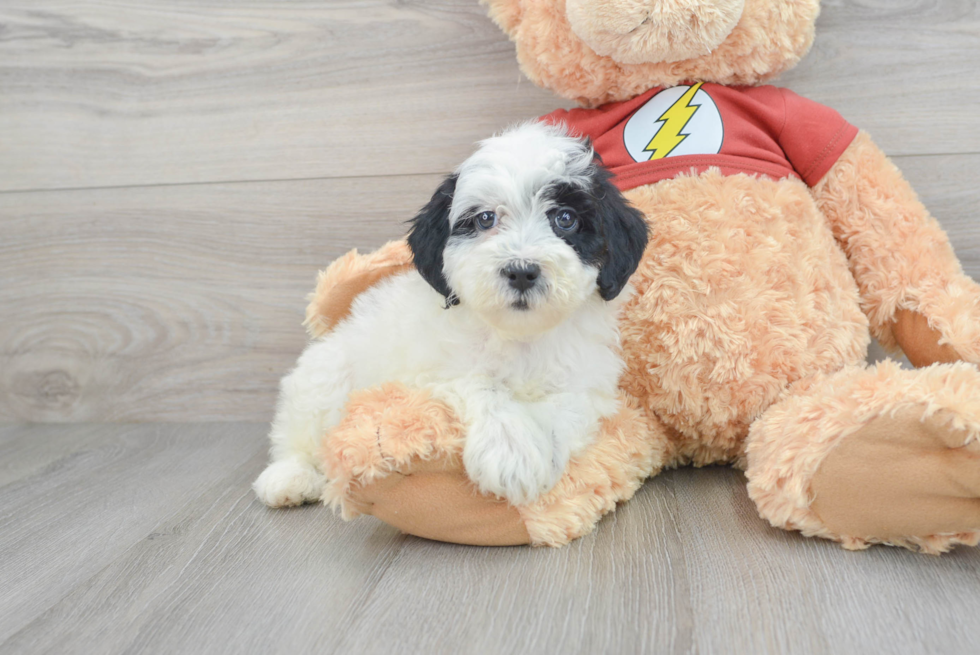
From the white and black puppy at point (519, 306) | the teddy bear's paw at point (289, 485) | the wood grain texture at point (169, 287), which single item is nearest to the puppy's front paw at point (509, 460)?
the white and black puppy at point (519, 306)

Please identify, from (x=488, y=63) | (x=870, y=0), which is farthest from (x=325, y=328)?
(x=870, y=0)

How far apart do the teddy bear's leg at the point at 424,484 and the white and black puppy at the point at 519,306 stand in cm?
4

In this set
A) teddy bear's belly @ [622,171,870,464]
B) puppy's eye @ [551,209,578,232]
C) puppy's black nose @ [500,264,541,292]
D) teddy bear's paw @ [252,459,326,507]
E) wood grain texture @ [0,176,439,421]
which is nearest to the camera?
puppy's black nose @ [500,264,541,292]

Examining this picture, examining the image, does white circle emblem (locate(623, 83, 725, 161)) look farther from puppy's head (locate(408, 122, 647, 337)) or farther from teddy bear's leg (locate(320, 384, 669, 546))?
teddy bear's leg (locate(320, 384, 669, 546))

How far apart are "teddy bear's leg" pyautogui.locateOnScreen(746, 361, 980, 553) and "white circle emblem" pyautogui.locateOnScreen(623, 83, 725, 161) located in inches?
19.8

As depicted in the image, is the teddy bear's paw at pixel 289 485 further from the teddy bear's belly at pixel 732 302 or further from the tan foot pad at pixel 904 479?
the tan foot pad at pixel 904 479

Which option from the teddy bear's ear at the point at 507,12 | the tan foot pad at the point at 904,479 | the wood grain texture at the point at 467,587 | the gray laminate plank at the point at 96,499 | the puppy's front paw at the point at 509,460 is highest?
the teddy bear's ear at the point at 507,12

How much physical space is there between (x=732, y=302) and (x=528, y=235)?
414mm

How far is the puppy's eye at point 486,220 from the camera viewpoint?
1.16 meters

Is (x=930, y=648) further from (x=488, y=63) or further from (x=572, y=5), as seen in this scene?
(x=488, y=63)

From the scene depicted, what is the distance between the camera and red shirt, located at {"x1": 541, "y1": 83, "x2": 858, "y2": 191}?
135 cm

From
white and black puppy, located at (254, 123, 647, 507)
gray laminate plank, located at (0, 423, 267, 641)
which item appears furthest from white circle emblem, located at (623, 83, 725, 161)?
gray laminate plank, located at (0, 423, 267, 641)

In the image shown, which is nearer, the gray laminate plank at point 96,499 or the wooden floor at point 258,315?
the wooden floor at point 258,315

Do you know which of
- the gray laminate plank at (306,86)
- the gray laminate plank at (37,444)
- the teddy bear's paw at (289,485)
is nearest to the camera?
the teddy bear's paw at (289,485)
